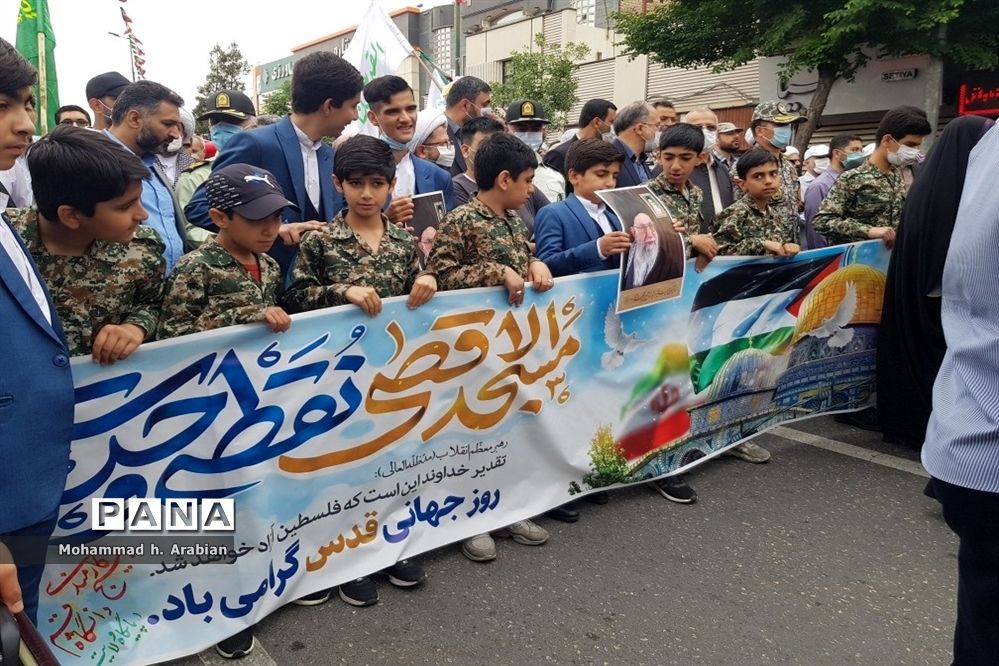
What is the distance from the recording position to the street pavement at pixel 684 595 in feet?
8.07

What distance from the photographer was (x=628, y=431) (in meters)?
3.59

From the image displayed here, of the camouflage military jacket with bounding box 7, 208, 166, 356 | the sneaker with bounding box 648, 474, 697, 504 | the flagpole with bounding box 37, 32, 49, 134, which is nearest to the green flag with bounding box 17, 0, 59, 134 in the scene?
the flagpole with bounding box 37, 32, 49, 134

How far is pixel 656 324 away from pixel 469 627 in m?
1.71

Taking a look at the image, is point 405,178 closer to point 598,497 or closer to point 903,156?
point 598,497

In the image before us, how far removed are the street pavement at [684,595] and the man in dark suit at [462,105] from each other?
2776 mm

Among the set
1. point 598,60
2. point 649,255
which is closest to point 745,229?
point 649,255

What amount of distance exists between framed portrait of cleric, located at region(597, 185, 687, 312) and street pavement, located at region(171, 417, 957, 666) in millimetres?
1016

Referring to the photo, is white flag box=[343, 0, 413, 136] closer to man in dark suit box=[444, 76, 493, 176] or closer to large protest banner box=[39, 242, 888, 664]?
man in dark suit box=[444, 76, 493, 176]

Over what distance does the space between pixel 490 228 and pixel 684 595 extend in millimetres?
1651

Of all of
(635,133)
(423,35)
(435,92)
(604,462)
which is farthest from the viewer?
(423,35)

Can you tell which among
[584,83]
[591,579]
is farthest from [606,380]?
[584,83]

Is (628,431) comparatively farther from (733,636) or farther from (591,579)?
(733,636)

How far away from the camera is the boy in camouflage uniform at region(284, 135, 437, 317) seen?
9.20ft

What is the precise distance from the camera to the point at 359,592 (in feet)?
8.95
